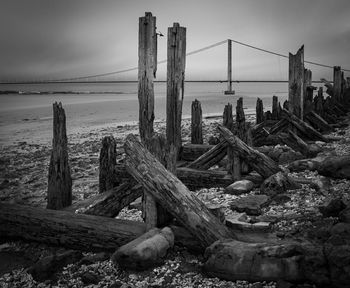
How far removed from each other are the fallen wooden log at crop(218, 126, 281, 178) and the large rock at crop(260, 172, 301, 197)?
0.39 meters

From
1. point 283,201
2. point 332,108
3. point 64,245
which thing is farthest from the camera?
point 332,108

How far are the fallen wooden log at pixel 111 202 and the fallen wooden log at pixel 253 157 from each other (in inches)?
77.6

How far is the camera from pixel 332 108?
16.5 metres

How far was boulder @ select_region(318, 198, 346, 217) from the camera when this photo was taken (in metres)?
3.75

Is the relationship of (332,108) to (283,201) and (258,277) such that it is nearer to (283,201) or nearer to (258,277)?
(283,201)

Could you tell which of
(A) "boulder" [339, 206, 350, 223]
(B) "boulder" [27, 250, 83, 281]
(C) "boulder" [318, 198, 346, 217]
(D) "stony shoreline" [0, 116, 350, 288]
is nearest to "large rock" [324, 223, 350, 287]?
(D) "stony shoreline" [0, 116, 350, 288]

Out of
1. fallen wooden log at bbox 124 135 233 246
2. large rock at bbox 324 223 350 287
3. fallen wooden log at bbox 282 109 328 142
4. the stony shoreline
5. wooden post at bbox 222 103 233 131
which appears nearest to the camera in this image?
large rock at bbox 324 223 350 287

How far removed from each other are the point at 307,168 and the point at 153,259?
13.1 ft

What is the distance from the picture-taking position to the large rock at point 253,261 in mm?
2787

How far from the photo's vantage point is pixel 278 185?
5301mm

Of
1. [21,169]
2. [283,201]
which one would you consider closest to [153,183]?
[283,201]

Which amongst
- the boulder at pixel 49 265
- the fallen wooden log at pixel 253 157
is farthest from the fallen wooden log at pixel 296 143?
the boulder at pixel 49 265

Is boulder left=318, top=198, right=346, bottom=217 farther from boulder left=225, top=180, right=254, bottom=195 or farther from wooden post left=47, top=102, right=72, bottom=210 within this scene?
wooden post left=47, top=102, right=72, bottom=210

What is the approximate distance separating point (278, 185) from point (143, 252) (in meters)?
2.68
